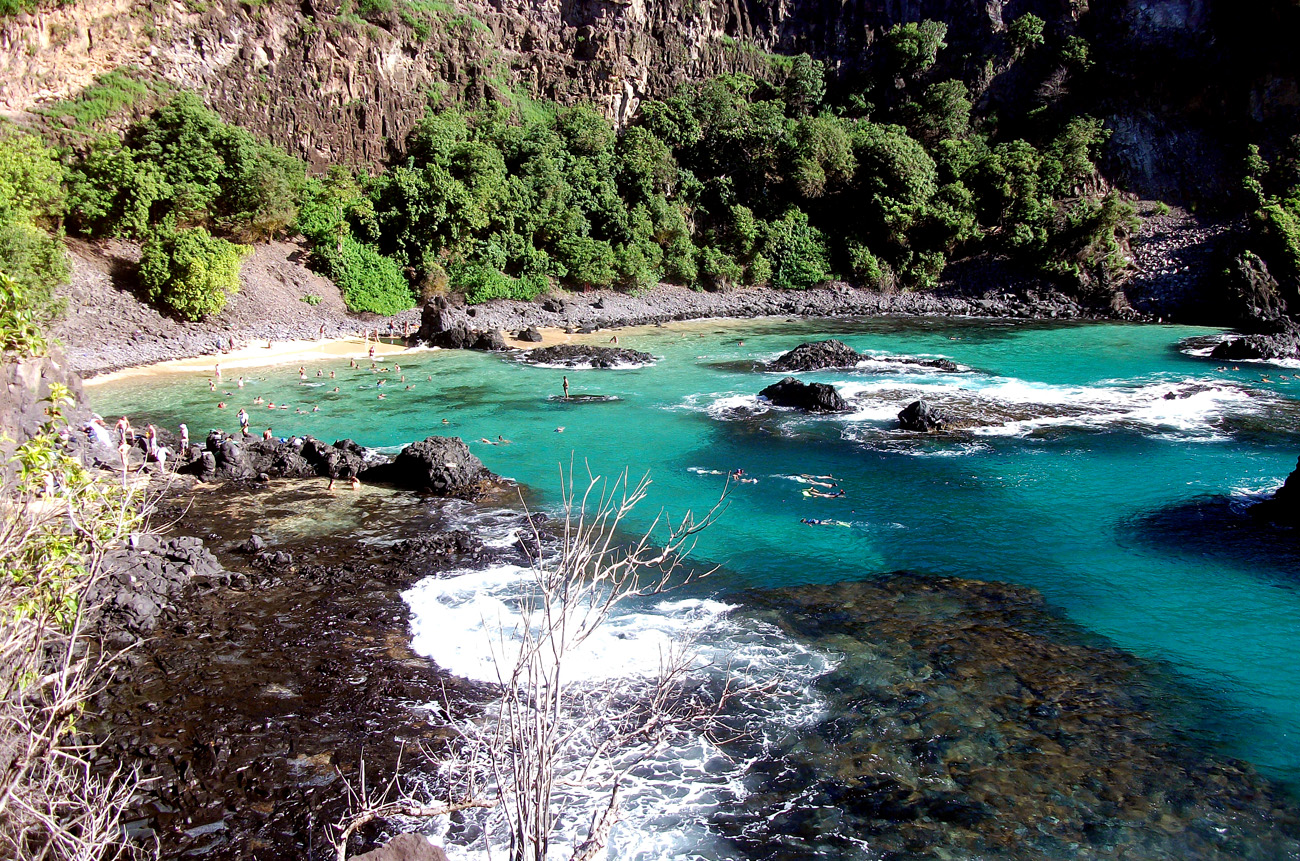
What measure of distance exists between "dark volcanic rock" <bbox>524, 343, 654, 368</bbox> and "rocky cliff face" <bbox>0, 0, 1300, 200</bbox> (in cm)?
2128

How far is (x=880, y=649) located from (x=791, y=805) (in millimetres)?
4683

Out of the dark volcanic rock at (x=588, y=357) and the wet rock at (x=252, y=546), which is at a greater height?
the dark volcanic rock at (x=588, y=357)

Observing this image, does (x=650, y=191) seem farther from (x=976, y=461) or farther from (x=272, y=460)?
(x=272, y=460)

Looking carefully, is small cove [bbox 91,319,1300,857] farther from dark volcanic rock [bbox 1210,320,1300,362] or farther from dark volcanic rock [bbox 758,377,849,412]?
dark volcanic rock [bbox 1210,320,1300,362]

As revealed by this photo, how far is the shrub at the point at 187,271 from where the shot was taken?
39.6 m

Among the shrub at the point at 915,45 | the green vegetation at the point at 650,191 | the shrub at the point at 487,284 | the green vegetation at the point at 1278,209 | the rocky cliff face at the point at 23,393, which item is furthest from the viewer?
the shrub at the point at 915,45

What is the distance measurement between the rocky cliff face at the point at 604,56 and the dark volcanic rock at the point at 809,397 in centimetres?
3470

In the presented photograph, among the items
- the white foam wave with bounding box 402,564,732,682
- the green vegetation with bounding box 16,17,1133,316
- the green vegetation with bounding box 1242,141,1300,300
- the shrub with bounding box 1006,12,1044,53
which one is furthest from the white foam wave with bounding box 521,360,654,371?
the shrub with bounding box 1006,12,1044,53

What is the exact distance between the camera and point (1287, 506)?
2142 centimetres

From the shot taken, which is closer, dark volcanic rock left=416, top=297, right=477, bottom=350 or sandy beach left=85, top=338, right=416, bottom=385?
sandy beach left=85, top=338, right=416, bottom=385

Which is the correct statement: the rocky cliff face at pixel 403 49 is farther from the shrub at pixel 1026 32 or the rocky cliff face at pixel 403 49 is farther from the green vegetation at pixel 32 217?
the green vegetation at pixel 32 217

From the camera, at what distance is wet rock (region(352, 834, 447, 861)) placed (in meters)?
7.57

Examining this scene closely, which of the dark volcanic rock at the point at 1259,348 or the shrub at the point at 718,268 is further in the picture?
the shrub at the point at 718,268

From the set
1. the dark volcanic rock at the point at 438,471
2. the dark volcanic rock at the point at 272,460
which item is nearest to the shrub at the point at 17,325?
the dark volcanic rock at the point at 438,471
